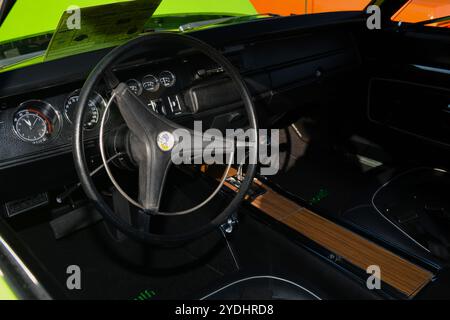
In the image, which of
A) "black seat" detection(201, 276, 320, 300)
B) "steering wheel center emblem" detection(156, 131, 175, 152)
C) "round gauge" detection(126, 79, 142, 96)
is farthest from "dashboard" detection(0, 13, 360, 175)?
"black seat" detection(201, 276, 320, 300)

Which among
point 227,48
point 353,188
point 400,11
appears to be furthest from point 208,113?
point 400,11

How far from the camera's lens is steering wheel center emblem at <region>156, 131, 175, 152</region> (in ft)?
4.75

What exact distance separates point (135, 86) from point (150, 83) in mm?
75

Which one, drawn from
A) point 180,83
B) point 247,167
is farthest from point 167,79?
point 247,167

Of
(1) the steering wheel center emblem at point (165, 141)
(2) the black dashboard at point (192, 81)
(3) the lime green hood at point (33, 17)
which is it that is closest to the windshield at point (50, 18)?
(3) the lime green hood at point (33, 17)

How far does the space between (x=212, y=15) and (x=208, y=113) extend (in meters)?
0.67

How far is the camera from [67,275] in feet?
6.87

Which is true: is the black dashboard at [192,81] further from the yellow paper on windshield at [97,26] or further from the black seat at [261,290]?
the black seat at [261,290]

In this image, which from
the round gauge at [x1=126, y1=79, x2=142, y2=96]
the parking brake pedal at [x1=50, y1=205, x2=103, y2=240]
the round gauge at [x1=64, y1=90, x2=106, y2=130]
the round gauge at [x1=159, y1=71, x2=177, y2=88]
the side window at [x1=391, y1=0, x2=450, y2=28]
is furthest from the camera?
the side window at [x1=391, y1=0, x2=450, y2=28]

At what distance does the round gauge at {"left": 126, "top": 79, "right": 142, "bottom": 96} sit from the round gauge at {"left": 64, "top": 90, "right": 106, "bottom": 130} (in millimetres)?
139

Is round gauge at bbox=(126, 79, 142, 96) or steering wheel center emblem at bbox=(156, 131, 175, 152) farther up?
round gauge at bbox=(126, 79, 142, 96)

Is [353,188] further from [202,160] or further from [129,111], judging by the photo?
[129,111]

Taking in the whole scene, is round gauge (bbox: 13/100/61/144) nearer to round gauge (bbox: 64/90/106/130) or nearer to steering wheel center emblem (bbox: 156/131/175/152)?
round gauge (bbox: 64/90/106/130)

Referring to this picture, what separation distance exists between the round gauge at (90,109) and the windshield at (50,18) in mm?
176
